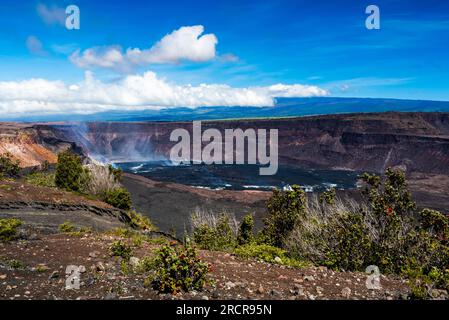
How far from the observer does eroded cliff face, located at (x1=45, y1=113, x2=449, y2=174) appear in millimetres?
106312

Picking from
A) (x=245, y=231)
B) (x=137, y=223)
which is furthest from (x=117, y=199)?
(x=245, y=231)

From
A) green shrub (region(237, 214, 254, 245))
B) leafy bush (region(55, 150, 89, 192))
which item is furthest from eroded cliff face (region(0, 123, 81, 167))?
green shrub (region(237, 214, 254, 245))

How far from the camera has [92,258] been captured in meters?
10.7

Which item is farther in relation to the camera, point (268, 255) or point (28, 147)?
point (28, 147)

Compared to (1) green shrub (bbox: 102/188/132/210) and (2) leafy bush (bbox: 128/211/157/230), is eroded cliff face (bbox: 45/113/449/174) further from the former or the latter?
(1) green shrub (bbox: 102/188/132/210)

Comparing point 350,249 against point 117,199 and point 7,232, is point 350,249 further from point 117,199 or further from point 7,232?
point 117,199

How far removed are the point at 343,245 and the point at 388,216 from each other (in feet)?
6.93

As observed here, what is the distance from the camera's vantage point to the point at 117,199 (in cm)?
3058

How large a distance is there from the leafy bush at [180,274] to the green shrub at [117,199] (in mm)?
23141

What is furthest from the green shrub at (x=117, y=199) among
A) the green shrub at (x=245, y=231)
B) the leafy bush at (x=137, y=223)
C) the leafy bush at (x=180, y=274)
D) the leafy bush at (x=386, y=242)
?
the leafy bush at (x=180, y=274)

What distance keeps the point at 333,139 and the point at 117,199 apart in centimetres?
10896

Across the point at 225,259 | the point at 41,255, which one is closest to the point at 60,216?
the point at 41,255

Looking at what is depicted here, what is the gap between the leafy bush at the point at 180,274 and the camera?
7859 millimetres

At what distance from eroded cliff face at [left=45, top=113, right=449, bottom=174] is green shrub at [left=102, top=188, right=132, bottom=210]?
88280mm
